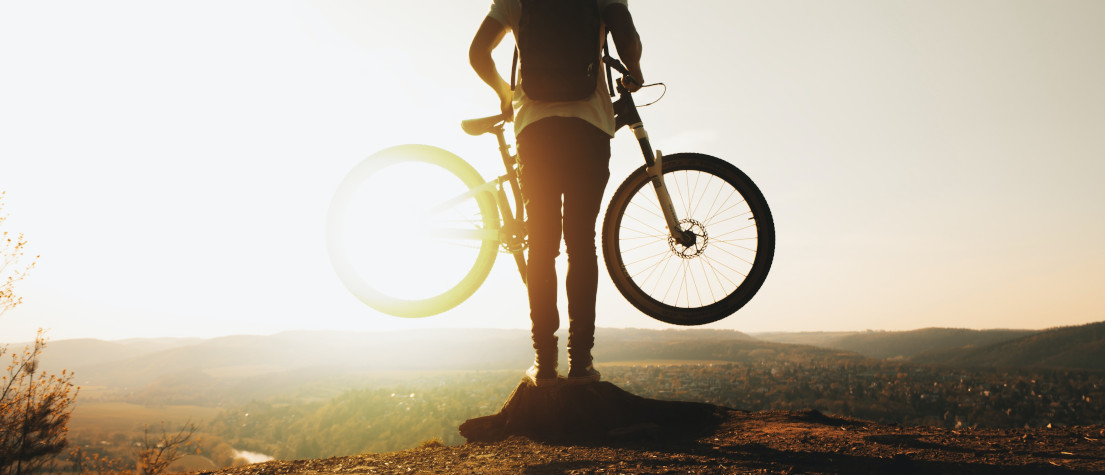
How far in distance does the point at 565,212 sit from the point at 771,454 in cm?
224

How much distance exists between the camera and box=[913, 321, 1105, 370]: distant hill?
Answer: 255ft

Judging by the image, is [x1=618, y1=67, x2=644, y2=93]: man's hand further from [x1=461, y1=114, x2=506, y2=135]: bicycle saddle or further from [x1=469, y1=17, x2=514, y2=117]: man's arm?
[x1=461, y1=114, x2=506, y2=135]: bicycle saddle

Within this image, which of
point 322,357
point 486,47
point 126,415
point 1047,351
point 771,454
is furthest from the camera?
point 322,357

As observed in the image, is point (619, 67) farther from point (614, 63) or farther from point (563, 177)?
point (563, 177)

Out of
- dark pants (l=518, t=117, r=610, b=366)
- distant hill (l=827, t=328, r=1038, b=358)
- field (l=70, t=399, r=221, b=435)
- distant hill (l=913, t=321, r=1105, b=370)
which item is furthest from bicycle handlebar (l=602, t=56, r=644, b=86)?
distant hill (l=827, t=328, r=1038, b=358)

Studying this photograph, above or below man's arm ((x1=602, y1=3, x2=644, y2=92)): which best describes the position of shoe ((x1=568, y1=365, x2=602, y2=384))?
below

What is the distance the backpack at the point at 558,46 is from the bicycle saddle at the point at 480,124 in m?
0.96

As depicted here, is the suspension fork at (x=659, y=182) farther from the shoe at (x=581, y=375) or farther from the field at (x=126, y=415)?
the field at (x=126, y=415)

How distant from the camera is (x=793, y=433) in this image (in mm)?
3502

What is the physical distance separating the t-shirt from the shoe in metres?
2.06

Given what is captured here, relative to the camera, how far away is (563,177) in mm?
4016

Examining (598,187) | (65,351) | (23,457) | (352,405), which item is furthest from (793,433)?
(65,351)

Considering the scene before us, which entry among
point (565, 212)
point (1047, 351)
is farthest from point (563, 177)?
point (1047, 351)

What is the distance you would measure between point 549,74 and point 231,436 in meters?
82.4
